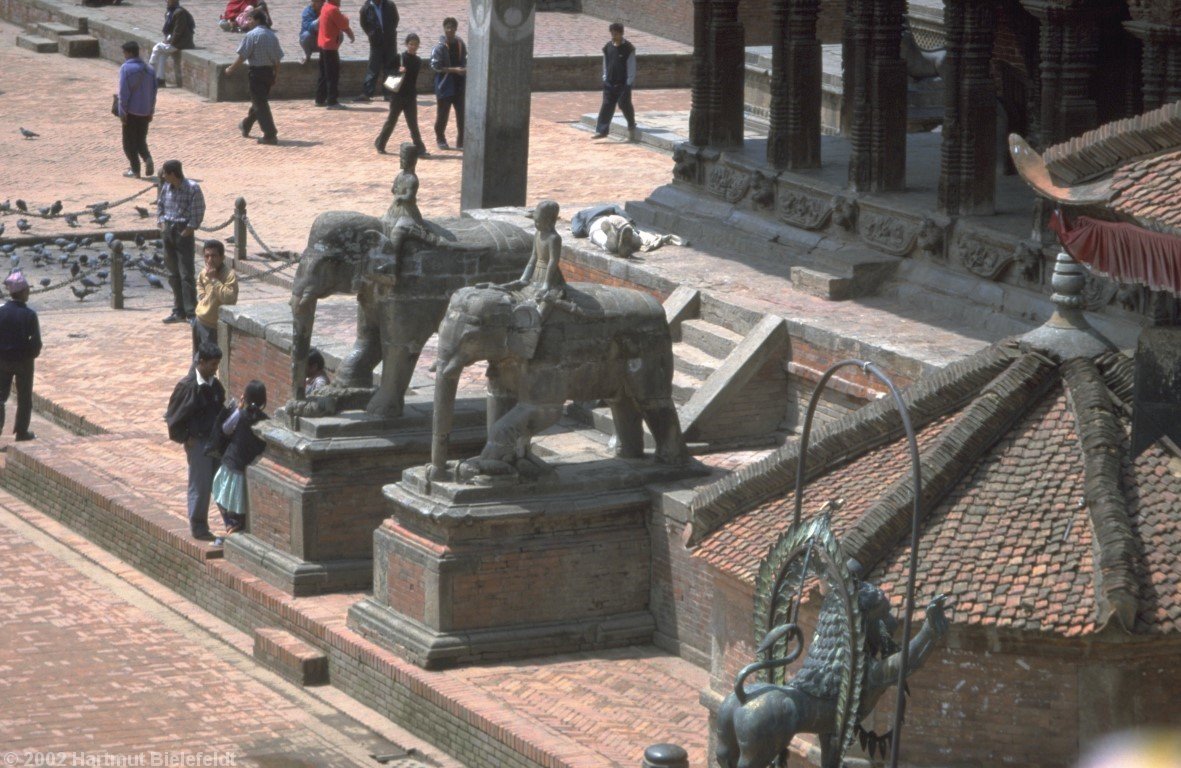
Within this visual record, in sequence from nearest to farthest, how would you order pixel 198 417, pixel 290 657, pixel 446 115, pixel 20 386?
pixel 290 657
pixel 198 417
pixel 20 386
pixel 446 115

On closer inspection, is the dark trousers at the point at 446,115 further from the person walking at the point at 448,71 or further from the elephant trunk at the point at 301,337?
the elephant trunk at the point at 301,337

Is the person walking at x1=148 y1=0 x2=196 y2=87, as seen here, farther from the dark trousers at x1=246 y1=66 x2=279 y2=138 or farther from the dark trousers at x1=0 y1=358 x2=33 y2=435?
the dark trousers at x1=0 y1=358 x2=33 y2=435

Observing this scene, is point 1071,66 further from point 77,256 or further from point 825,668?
point 77,256

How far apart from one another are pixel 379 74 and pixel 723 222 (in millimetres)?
13743

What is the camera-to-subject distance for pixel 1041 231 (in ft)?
53.9

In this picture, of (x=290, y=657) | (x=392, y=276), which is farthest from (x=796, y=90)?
(x=290, y=657)

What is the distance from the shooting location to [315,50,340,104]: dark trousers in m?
32.2

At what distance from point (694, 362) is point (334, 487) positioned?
2.82 meters

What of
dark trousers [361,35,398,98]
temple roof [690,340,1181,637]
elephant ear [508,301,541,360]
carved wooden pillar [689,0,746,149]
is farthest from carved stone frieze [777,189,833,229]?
dark trousers [361,35,398,98]

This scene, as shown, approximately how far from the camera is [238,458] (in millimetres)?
16562

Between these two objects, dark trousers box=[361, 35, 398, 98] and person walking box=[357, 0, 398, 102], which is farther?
dark trousers box=[361, 35, 398, 98]

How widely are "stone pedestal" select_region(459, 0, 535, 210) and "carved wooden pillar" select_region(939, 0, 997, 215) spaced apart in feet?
21.9

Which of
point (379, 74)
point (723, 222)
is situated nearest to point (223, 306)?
point (723, 222)

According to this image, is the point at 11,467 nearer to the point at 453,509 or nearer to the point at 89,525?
the point at 89,525
